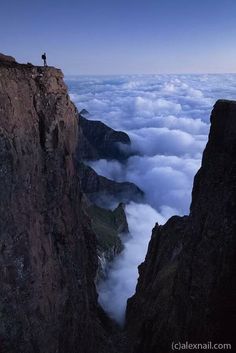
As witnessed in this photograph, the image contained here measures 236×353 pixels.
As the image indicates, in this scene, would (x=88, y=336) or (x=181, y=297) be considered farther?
(x=88, y=336)

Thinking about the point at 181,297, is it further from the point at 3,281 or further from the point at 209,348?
the point at 3,281

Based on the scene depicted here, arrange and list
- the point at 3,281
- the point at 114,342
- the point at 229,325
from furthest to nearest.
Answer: the point at 114,342 < the point at 3,281 < the point at 229,325

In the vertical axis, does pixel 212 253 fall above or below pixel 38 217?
below

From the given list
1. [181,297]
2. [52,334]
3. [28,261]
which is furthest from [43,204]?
[181,297]

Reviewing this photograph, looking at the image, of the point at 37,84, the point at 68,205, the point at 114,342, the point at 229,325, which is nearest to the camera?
the point at 229,325

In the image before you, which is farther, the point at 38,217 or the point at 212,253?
the point at 38,217

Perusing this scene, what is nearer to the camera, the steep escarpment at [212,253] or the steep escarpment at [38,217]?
the steep escarpment at [212,253]

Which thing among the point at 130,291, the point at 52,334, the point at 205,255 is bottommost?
the point at 130,291

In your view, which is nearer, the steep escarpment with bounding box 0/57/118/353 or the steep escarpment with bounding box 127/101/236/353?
the steep escarpment with bounding box 127/101/236/353
